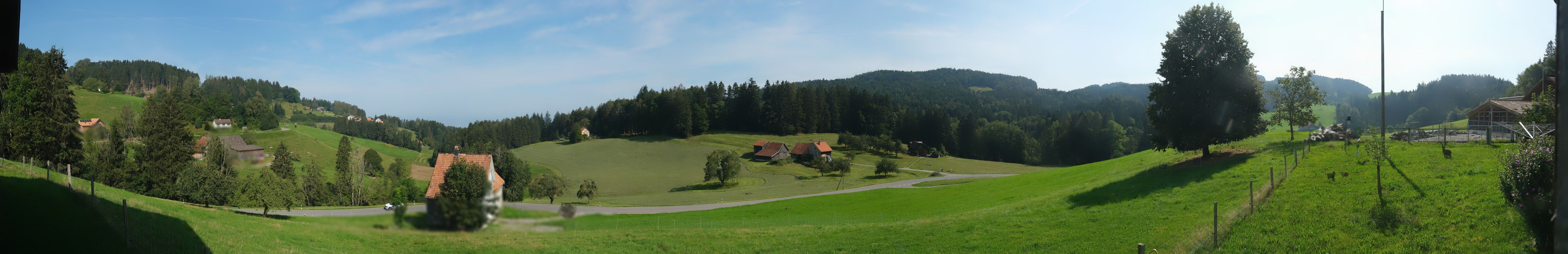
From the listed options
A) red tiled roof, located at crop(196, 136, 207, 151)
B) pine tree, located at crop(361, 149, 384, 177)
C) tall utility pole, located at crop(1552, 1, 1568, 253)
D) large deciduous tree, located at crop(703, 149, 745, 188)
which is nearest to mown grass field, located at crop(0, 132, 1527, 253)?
tall utility pole, located at crop(1552, 1, 1568, 253)

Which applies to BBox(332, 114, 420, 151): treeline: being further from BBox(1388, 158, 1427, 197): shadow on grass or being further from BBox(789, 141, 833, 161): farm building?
BBox(1388, 158, 1427, 197): shadow on grass

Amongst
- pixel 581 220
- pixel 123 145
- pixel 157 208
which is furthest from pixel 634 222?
pixel 123 145

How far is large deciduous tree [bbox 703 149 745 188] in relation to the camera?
202ft

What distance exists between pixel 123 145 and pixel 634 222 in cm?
3716

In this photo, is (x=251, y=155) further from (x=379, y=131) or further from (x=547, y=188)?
(x=379, y=131)

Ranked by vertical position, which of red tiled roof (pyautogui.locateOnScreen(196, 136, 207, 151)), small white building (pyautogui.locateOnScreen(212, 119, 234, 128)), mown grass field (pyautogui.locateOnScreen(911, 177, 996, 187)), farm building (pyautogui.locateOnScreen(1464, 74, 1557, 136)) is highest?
farm building (pyautogui.locateOnScreen(1464, 74, 1557, 136))

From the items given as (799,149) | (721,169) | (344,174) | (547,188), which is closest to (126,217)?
(547,188)

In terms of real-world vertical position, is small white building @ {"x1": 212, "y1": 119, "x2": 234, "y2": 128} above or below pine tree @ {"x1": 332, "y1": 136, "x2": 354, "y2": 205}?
above

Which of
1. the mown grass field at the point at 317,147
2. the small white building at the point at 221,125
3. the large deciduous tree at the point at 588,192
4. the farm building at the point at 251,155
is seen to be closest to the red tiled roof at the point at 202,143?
the mown grass field at the point at 317,147

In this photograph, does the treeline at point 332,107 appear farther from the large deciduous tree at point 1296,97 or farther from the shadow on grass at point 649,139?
the large deciduous tree at point 1296,97

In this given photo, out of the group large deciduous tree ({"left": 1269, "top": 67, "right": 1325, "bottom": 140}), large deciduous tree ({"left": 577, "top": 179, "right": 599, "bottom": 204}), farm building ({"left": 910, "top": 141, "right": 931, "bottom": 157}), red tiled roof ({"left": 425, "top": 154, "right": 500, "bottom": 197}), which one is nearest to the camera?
red tiled roof ({"left": 425, "top": 154, "right": 500, "bottom": 197})

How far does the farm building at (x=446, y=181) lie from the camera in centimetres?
162

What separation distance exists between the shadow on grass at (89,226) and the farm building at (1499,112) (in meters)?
24.1

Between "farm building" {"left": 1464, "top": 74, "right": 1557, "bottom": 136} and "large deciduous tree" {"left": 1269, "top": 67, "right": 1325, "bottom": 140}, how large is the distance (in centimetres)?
325
